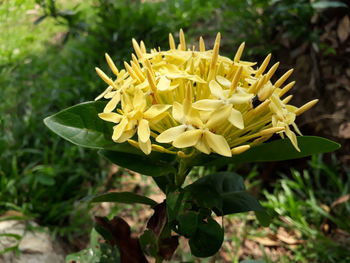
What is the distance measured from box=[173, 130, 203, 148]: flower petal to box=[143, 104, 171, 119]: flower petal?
7 cm

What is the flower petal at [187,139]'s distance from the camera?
0.70 meters

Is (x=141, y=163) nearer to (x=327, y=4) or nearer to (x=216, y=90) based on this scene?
(x=216, y=90)

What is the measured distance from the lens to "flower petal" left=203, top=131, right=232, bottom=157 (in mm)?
700

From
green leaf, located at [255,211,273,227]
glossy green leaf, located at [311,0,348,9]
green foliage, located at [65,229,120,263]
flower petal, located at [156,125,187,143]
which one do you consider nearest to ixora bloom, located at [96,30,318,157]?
flower petal, located at [156,125,187,143]

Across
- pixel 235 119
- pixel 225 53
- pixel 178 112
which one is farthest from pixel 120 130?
pixel 225 53

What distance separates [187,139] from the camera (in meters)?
0.70

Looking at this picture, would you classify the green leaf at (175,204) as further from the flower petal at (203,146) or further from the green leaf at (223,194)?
the flower petal at (203,146)

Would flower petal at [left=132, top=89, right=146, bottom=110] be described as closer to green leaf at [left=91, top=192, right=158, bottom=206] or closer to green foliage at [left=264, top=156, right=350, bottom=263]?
green leaf at [left=91, top=192, right=158, bottom=206]

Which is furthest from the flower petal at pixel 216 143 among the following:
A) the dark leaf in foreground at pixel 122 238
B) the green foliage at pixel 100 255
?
the green foliage at pixel 100 255

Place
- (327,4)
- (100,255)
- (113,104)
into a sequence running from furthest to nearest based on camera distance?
(327,4) → (100,255) → (113,104)

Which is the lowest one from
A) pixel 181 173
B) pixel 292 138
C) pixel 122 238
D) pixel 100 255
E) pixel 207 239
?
pixel 100 255

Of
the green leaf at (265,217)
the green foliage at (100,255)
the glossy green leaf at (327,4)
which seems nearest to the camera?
the green leaf at (265,217)

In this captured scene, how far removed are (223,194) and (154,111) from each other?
0.34 m

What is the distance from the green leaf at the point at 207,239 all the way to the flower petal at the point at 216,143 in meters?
0.24
